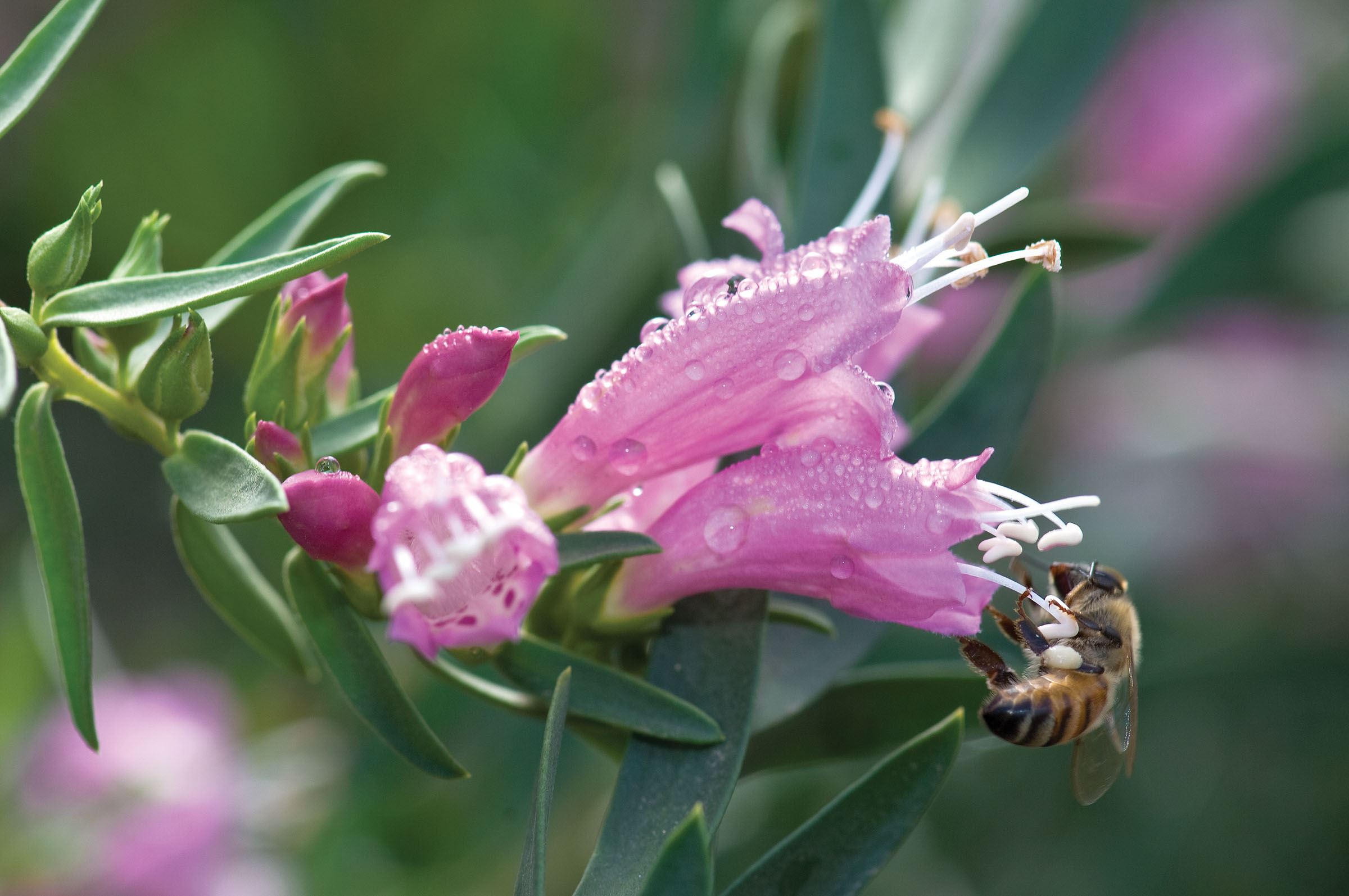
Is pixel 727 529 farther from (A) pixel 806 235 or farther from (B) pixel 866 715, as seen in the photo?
(A) pixel 806 235

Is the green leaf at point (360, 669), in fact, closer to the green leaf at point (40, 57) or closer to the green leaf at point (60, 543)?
the green leaf at point (60, 543)

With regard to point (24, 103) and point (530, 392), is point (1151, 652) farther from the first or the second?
point (24, 103)

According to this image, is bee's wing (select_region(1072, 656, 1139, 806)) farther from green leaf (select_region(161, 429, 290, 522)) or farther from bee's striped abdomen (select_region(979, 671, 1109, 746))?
green leaf (select_region(161, 429, 290, 522))

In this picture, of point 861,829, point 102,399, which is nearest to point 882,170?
point 861,829

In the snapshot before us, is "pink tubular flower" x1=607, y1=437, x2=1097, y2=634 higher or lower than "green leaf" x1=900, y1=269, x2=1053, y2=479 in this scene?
higher

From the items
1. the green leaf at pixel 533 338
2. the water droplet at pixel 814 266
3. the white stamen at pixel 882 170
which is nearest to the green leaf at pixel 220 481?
the green leaf at pixel 533 338

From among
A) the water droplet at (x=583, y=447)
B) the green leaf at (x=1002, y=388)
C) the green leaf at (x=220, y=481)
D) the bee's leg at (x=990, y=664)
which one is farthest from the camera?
the green leaf at (x=1002, y=388)

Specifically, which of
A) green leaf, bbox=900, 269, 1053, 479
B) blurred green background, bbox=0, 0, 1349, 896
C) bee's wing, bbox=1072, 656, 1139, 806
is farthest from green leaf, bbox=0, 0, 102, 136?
bee's wing, bbox=1072, 656, 1139, 806

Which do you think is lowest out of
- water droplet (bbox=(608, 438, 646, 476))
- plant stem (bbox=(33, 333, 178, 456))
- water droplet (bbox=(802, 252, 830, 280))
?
water droplet (bbox=(608, 438, 646, 476))
